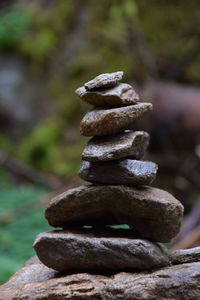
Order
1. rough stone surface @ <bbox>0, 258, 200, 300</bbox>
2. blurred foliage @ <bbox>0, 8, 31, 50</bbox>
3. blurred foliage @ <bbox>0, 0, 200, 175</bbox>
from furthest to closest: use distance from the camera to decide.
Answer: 1. blurred foliage @ <bbox>0, 8, 31, 50</bbox>
2. blurred foliage @ <bbox>0, 0, 200, 175</bbox>
3. rough stone surface @ <bbox>0, 258, 200, 300</bbox>

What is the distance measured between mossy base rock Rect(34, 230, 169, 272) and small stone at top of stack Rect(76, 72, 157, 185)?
0.31 meters

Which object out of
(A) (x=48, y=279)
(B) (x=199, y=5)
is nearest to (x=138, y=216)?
(A) (x=48, y=279)

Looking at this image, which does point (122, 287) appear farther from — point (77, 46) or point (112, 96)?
point (77, 46)

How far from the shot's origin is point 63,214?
9.40 feet

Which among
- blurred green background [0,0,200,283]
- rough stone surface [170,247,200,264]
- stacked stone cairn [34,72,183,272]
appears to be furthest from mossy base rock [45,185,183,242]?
blurred green background [0,0,200,283]

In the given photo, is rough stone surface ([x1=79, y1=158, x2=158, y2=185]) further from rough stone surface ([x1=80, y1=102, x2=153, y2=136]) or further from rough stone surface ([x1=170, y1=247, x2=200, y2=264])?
rough stone surface ([x1=170, y1=247, x2=200, y2=264])

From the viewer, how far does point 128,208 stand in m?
2.77

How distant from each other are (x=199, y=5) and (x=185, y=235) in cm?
498

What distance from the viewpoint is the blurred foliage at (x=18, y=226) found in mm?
4758

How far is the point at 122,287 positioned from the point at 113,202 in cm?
43

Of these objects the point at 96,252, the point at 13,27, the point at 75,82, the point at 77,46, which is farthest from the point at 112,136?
the point at 77,46

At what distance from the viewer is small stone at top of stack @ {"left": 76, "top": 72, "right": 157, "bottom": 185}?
273cm

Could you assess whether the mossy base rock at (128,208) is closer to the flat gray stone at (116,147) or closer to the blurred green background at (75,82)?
the flat gray stone at (116,147)

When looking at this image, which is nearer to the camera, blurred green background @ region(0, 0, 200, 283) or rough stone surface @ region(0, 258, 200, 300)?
rough stone surface @ region(0, 258, 200, 300)
